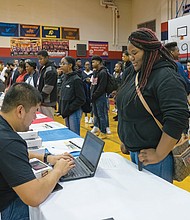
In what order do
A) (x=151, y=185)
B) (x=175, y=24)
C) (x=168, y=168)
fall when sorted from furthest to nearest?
(x=175, y=24) → (x=168, y=168) → (x=151, y=185)

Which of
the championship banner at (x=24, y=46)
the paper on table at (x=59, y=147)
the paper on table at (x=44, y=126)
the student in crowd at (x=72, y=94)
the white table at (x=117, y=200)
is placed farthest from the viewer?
the championship banner at (x=24, y=46)

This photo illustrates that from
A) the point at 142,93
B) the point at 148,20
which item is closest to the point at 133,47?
the point at 142,93

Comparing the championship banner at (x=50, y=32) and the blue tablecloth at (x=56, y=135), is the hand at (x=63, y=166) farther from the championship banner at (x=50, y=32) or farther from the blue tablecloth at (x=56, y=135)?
the championship banner at (x=50, y=32)

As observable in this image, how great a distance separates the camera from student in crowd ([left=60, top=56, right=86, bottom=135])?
359cm

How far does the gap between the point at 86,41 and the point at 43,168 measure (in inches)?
432

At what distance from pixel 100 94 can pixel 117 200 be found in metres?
3.78

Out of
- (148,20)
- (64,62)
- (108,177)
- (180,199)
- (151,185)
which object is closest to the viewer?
(180,199)

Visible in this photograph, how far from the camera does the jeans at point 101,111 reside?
5055mm

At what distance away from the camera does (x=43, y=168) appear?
1456 mm

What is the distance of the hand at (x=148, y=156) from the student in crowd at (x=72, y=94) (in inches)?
84.2

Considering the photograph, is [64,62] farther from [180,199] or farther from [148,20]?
[148,20]

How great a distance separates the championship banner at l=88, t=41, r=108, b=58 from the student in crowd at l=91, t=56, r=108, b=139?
7.13 m

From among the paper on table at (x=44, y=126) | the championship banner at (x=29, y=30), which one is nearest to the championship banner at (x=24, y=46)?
the championship banner at (x=29, y=30)

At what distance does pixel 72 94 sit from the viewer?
3.61 meters
